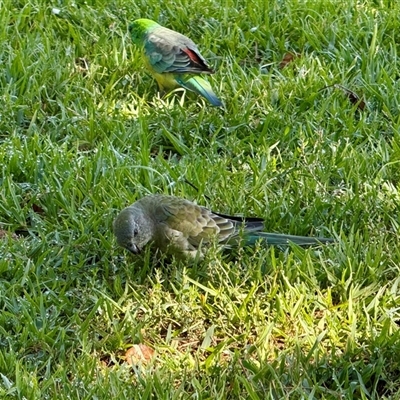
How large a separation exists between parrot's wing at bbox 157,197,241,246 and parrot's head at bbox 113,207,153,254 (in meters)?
0.13

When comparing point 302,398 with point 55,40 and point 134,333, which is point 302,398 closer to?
point 134,333

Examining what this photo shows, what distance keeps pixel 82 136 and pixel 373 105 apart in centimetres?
197

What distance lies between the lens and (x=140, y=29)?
643 centimetres

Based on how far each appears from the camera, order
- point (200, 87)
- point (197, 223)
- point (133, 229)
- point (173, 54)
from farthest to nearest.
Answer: point (173, 54)
point (200, 87)
point (197, 223)
point (133, 229)

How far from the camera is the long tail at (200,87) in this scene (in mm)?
5973

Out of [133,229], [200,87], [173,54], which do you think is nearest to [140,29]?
[173,54]

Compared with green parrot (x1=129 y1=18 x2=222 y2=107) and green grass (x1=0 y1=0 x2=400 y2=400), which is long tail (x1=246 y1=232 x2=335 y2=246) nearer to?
green grass (x1=0 y1=0 x2=400 y2=400)

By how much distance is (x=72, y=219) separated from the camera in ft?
16.3

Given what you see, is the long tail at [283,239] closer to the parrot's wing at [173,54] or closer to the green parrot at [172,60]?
the green parrot at [172,60]

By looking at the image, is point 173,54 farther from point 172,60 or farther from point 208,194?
point 208,194

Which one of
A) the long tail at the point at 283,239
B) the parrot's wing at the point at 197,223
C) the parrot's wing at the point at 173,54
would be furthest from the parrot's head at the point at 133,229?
the parrot's wing at the point at 173,54

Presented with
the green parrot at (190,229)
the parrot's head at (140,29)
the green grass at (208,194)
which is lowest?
the green grass at (208,194)

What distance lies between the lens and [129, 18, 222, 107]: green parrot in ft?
20.1

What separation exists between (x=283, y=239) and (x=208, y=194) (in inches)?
24.5
